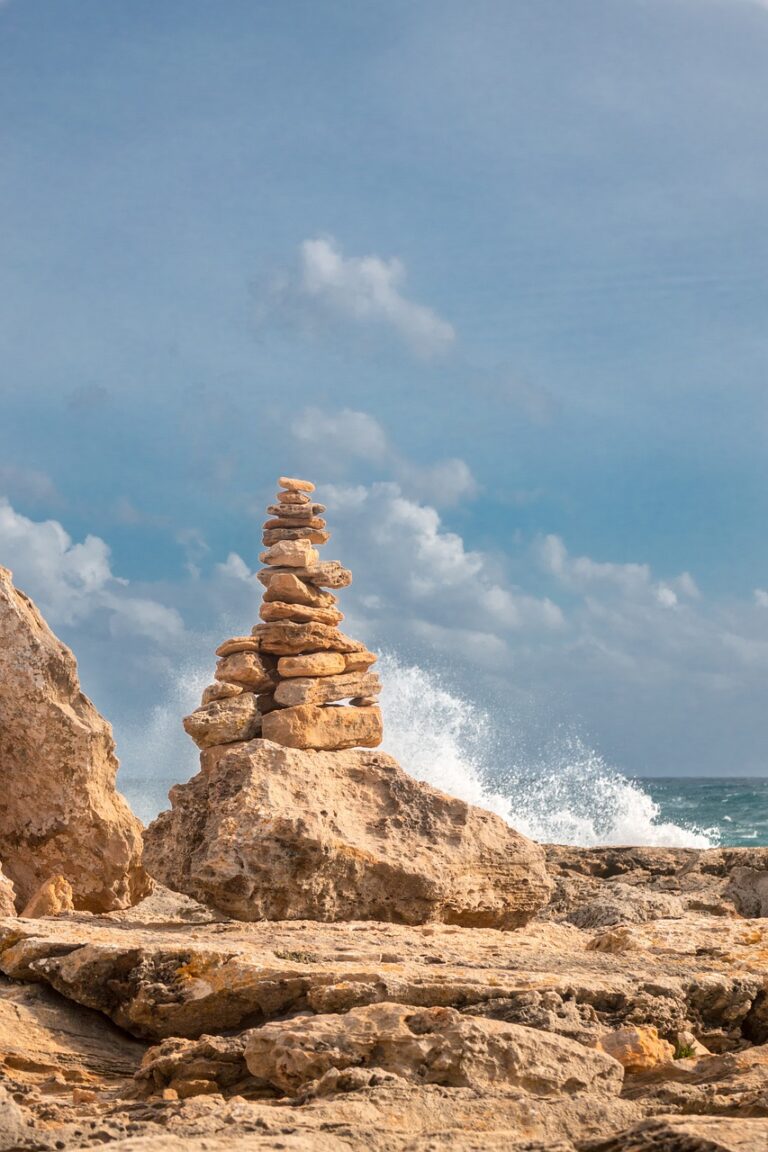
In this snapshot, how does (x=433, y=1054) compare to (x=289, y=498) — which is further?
(x=289, y=498)

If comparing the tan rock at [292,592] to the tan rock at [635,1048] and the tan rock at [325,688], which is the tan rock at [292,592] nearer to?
the tan rock at [325,688]

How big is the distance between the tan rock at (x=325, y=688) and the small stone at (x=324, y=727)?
9cm

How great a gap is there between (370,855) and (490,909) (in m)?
1.12

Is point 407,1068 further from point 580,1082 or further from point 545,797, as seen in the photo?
point 545,797

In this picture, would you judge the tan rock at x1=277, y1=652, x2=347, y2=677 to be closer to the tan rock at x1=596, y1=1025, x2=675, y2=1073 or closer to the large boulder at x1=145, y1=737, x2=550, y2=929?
the large boulder at x1=145, y1=737, x2=550, y2=929

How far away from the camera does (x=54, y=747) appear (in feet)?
31.8

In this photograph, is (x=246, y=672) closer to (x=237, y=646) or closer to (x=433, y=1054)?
(x=237, y=646)

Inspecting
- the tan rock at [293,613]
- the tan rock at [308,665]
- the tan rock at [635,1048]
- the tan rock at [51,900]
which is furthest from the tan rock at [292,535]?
the tan rock at [635,1048]

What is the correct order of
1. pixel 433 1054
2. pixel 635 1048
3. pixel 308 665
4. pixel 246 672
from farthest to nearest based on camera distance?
pixel 308 665
pixel 246 672
pixel 635 1048
pixel 433 1054

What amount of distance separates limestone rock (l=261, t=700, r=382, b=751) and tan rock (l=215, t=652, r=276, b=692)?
10.2 inches

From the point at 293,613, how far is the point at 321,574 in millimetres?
569

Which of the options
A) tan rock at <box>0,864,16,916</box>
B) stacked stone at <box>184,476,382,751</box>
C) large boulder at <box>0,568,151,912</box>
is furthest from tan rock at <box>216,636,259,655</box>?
tan rock at <box>0,864,16,916</box>

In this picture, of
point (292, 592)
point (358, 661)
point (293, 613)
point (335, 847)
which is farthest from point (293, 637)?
point (335, 847)

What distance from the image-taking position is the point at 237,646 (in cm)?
1194
